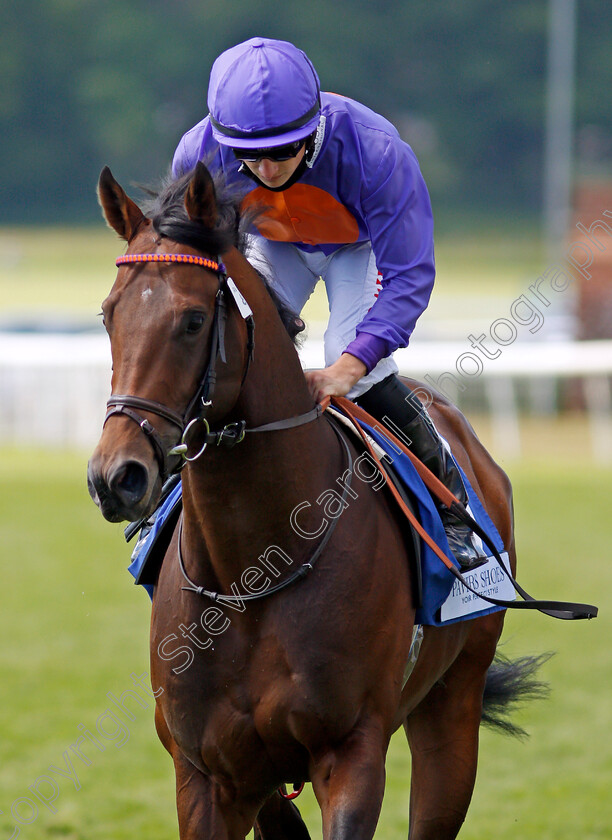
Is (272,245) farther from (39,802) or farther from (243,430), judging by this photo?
(39,802)

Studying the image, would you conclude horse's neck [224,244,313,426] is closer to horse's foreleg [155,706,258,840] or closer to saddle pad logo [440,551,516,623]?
saddle pad logo [440,551,516,623]

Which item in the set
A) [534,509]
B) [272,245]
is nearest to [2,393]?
[534,509]

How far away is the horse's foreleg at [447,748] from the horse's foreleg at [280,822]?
41 cm

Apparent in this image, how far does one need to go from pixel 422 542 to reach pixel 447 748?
39.5 inches

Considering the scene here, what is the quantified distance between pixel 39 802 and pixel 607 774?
8.41 ft

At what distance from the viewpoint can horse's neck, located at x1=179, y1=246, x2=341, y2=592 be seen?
309 cm

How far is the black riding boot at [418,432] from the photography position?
377 cm

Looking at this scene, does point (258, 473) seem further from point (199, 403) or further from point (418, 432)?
point (418, 432)

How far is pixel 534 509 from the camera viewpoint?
42.7 ft

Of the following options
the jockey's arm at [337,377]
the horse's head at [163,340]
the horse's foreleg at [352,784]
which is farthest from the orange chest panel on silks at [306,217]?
the horse's foreleg at [352,784]

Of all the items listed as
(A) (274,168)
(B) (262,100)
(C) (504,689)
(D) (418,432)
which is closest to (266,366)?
(A) (274,168)

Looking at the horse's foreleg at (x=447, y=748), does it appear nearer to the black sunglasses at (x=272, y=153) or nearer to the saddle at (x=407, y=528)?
the saddle at (x=407, y=528)

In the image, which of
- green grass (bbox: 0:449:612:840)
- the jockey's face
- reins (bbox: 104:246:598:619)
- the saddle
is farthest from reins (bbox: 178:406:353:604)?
green grass (bbox: 0:449:612:840)

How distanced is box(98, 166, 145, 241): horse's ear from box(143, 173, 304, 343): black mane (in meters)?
0.04
